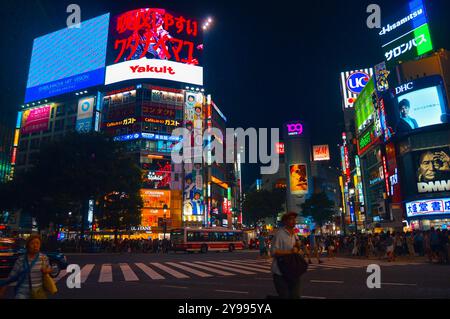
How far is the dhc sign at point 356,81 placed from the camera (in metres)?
73.2

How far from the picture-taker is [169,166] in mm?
62969

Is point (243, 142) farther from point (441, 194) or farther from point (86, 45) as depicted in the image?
point (441, 194)

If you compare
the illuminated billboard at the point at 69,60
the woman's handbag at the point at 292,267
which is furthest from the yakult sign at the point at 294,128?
the woman's handbag at the point at 292,267

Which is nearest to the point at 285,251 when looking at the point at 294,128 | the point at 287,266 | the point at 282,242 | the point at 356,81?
the point at 282,242

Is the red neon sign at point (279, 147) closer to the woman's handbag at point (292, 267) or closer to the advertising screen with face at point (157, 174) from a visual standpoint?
the advertising screen with face at point (157, 174)

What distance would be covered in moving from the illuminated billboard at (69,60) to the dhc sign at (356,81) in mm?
52352

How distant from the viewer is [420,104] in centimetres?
3756

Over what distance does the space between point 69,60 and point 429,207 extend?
71.7m

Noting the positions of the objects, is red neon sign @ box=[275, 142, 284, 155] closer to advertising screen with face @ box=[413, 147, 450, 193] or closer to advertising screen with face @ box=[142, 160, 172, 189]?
advertising screen with face @ box=[142, 160, 172, 189]

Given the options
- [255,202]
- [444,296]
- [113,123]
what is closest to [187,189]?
[255,202]

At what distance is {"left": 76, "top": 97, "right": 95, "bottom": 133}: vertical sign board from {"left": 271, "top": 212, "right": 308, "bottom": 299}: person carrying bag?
223ft

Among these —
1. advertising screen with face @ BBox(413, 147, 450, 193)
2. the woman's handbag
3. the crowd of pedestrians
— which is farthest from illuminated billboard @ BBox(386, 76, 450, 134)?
the woman's handbag

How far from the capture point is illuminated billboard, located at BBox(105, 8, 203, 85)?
214 feet
